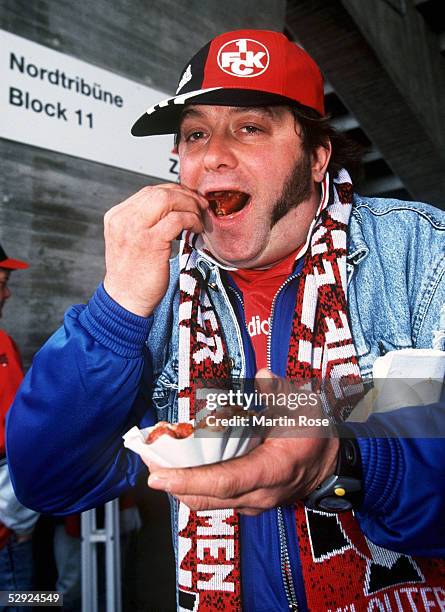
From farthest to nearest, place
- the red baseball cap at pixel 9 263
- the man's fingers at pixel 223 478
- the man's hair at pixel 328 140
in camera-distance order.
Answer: the red baseball cap at pixel 9 263, the man's hair at pixel 328 140, the man's fingers at pixel 223 478

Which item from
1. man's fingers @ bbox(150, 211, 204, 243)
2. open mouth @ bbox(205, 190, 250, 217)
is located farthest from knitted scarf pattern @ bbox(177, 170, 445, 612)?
man's fingers @ bbox(150, 211, 204, 243)

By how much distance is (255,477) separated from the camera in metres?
0.83

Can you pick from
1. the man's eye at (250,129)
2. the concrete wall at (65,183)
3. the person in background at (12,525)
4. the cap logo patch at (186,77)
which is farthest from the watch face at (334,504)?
the concrete wall at (65,183)

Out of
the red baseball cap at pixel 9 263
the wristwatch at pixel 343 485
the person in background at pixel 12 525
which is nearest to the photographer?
the wristwatch at pixel 343 485

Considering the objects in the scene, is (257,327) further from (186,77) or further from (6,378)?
(6,378)

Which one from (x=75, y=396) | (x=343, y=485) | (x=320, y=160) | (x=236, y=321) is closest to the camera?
(x=343, y=485)

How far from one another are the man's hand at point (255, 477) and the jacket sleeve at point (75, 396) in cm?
39

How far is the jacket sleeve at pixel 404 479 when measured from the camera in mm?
989

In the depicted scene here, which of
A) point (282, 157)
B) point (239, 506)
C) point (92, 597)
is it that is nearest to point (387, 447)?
point (239, 506)

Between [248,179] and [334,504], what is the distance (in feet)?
2.97

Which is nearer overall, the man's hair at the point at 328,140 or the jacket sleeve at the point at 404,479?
the jacket sleeve at the point at 404,479

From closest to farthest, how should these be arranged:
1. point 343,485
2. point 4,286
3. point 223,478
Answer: point 223,478, point 343,485, point 4,286

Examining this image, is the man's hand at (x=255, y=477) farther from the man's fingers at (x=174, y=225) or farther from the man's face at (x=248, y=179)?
the man's face at (x=248, y=179)

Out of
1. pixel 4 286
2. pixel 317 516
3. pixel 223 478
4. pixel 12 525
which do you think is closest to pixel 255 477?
pixel 223 478
